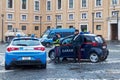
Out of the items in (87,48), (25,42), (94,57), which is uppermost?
(25,42)

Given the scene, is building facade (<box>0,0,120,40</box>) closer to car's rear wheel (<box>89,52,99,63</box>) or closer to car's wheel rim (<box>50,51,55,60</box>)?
car's wheel rim (<box>50,51,55,60</box>)

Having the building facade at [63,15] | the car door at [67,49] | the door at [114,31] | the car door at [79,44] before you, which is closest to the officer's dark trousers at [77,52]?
the car door at [79,44]

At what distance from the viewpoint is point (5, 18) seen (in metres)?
78.6

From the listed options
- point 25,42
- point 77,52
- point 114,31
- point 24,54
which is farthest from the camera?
point 114,31

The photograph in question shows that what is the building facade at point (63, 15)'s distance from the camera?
7119 cm

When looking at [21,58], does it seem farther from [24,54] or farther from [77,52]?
[77,52]

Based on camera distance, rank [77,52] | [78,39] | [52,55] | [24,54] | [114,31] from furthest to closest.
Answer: [114,31] → [52,55] → [78,39] → [77,52] → [24,54]

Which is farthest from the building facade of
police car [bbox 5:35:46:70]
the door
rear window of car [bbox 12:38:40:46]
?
police car [bbox 5:35:46:70]

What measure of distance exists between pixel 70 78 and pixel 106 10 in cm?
5890

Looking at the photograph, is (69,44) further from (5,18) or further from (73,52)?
(5,18)

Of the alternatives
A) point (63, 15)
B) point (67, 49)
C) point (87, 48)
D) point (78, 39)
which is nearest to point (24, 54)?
point (67, 49)

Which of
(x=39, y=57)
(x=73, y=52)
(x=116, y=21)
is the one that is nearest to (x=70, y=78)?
(x=39, y=57)

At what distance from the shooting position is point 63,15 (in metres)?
78.1

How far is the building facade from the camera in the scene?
234 ft
